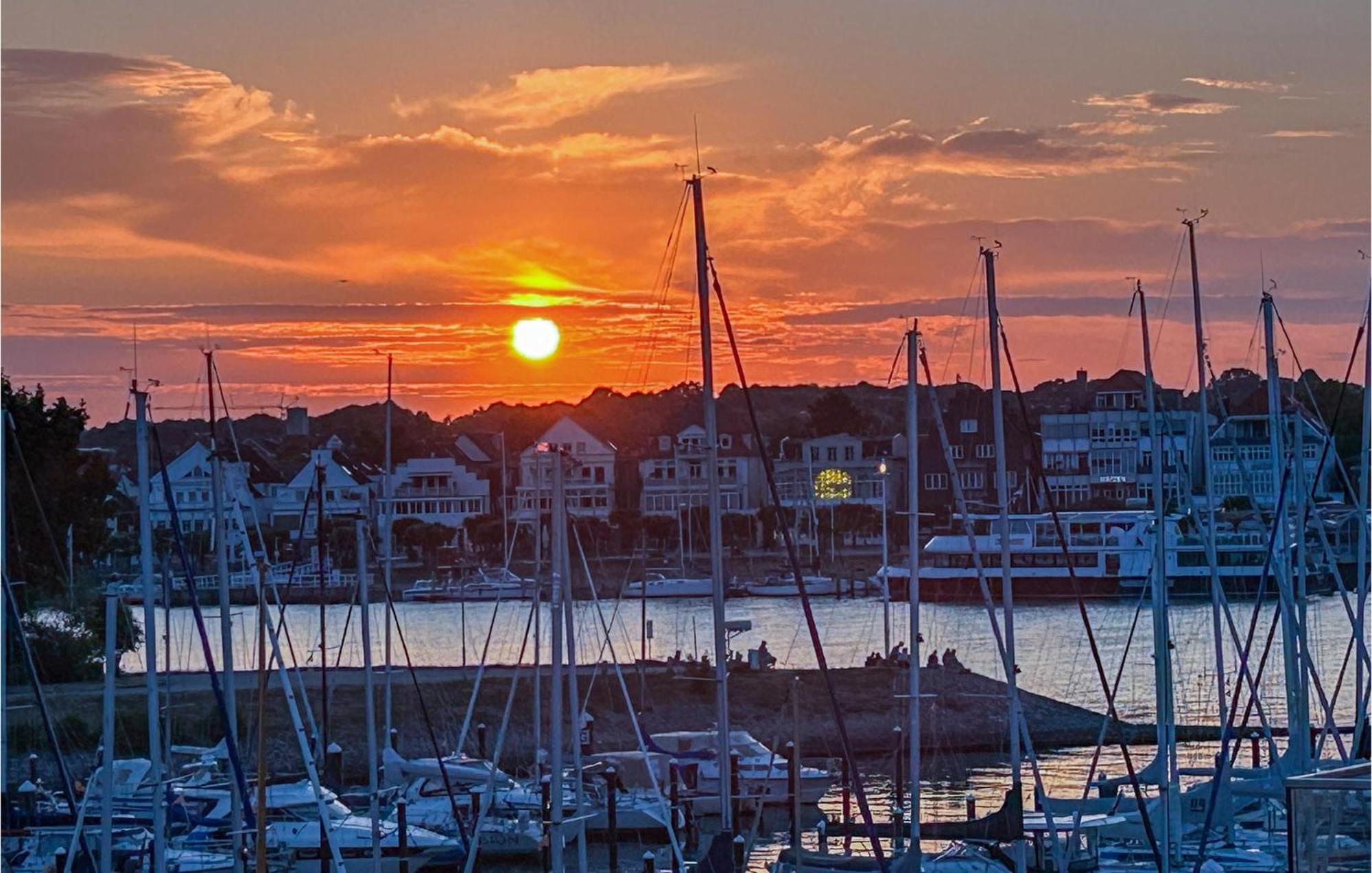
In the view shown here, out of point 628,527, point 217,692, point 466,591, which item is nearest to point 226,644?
point 217,692

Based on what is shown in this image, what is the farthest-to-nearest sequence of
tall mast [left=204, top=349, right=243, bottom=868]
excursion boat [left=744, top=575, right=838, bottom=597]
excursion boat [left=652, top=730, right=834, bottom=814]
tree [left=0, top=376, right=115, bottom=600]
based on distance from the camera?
1. excursion boat [left=744, top=575, right=838, bottom=597]
2. tree [left=0, top=376, right=115, bottom=600]
3. excursion boat [left=652, top=730, right=834, bottom=814]
4. tall mast [left=204, top=349, right=243, bottom=868]

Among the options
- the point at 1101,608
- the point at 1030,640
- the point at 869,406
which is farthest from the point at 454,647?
the point at 869,406

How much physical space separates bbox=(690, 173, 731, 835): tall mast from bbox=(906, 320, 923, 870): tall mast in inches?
81.6

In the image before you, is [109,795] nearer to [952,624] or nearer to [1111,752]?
[1111,752]

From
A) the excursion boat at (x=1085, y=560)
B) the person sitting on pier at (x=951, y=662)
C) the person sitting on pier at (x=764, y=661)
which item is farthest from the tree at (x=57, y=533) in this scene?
the excursion boat at (x=1085, y=560)

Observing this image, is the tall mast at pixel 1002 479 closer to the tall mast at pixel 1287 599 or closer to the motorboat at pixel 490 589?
the tall mast at pixel 1287 599

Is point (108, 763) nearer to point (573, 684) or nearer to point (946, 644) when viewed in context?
point (573, 684)

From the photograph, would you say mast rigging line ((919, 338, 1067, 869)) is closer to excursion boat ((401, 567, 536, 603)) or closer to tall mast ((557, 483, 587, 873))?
tall mast ((557, 483, 587, 873))

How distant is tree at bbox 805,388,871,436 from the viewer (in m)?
124

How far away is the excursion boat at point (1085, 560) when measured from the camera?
83812mm

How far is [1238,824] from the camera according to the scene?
2491 cm

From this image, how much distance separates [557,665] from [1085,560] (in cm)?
7399

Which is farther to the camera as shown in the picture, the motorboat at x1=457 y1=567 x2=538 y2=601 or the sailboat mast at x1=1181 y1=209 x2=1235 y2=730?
the motorboat at x1=457 y1=567 x2=538 y2=601

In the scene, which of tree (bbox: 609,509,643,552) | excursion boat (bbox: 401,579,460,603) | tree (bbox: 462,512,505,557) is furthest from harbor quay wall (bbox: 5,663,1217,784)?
tree (bbox: 462,512,505,557)
